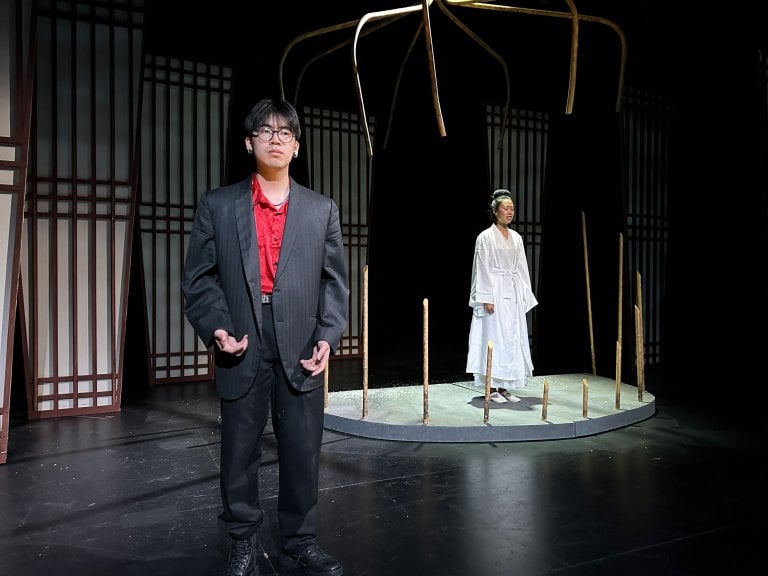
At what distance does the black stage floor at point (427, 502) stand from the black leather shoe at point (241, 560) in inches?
4.0

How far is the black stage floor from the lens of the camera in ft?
6.67

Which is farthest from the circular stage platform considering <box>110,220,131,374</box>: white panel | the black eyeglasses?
the black eyeglasses

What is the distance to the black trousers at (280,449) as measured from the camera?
1876 millimetres

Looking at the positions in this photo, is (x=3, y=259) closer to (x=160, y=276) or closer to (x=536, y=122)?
(x=160, y=276)

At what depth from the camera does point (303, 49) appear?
18.2ft

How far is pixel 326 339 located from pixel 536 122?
562 centimetres

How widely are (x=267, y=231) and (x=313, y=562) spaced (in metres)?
0.98

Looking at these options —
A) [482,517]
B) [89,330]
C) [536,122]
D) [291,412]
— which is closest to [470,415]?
[482,517]


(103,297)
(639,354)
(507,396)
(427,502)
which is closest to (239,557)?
(427,502)

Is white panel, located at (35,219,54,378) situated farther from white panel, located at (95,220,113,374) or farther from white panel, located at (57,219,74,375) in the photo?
white panel, located at (95,220,113,374)

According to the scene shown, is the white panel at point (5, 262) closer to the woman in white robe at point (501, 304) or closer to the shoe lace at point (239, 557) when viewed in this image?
the shoe lace at point (239, 557)

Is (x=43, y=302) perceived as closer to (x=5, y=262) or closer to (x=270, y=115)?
(x=5, y=262)

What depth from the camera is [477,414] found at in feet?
12.5

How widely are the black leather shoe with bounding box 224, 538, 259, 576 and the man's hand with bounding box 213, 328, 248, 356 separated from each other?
566 mm
